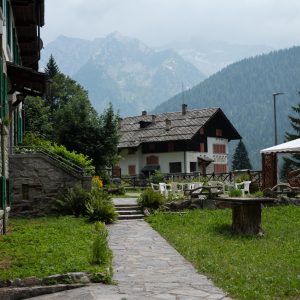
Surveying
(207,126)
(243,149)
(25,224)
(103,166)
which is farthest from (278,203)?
(243,149)

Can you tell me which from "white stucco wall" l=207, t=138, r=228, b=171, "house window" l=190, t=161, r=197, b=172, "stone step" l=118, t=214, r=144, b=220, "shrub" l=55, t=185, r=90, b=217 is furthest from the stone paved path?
"white stucco wall" l=207, t=138, r=228, b=171

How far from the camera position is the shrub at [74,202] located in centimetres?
1706

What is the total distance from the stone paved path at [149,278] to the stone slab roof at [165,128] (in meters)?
41.3

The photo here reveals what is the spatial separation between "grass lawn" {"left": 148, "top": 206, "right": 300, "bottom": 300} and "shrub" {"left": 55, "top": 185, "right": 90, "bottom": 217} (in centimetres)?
229

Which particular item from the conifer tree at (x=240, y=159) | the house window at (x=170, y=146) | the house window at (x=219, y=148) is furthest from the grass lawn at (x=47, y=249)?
the conifer tree at (x=240, y=159)

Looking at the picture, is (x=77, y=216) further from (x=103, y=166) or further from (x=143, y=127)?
(x=143, y=127)

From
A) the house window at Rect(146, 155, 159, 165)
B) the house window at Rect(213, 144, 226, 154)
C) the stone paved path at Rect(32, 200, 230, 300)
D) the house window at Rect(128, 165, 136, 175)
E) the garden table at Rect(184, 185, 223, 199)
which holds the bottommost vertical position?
the stone paved path at Rect(32, 200, 230, 300)

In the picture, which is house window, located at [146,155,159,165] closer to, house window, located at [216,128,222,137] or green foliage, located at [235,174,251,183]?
house window, located at [216,128,222,137]

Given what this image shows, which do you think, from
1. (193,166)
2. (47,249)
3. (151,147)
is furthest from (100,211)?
(151,147)

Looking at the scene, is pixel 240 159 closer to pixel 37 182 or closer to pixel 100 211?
pixel 37 182

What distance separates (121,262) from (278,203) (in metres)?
10.8

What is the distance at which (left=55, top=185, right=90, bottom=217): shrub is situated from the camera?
1706 cm

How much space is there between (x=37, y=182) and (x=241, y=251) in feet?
30.1

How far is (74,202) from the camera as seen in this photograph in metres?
17.2
